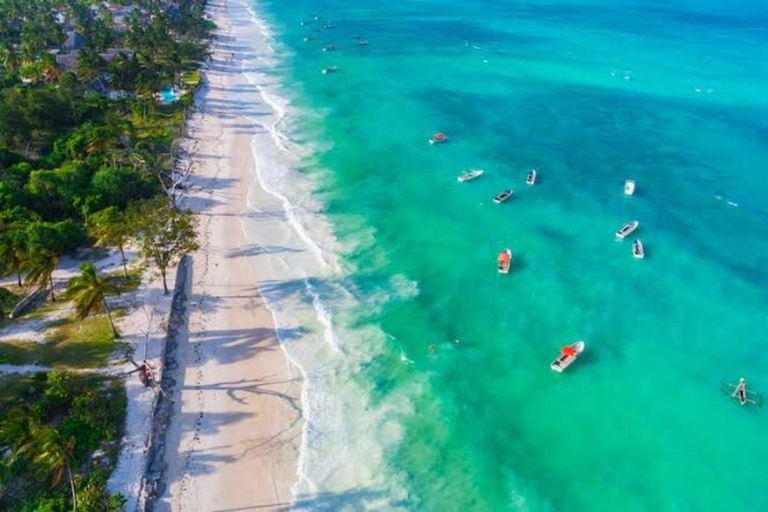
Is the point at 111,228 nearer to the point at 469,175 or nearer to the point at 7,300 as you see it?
the point at 7,300

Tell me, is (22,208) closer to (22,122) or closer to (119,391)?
(22,122)

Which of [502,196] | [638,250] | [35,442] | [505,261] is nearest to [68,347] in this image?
[35,442]

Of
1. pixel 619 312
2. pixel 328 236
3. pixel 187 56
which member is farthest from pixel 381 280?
pixel 187 56

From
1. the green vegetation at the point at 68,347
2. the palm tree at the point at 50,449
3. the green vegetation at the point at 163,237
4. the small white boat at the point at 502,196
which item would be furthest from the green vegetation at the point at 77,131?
the small white boat at the point at 502,196

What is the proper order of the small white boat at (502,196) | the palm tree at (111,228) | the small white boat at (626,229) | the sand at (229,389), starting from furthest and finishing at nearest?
the small white boat at (502,196)
the small white boat at (626,229)
the palm tree at (111,228)
the sand at (229,389)

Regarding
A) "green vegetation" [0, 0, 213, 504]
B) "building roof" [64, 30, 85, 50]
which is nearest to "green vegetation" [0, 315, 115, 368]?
"green vegetation" [0, 0, 213, 504]

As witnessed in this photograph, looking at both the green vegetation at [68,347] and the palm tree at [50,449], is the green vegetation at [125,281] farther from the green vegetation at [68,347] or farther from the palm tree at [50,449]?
the palm tree at [50,449]
